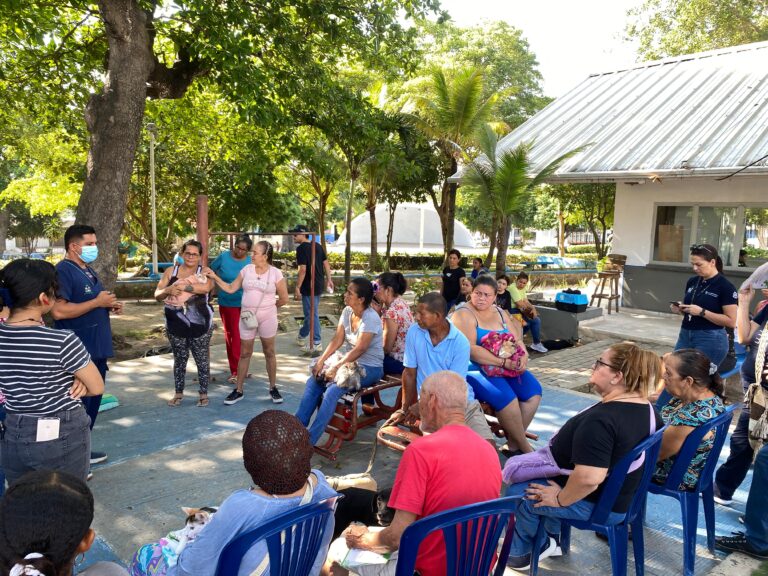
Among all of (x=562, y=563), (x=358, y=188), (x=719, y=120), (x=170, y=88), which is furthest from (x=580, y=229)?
(x=562, y=563)

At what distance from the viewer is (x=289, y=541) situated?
2.08m

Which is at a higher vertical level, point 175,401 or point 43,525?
point 43,525

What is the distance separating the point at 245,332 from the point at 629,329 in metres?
7.40

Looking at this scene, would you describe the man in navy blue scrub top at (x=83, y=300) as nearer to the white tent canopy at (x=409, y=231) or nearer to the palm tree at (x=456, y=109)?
the palm tree at (x=456, y=109)

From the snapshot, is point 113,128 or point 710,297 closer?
point 710,297

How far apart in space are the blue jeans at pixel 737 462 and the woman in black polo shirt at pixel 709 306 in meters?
1.27

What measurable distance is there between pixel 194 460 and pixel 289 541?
2.92 m

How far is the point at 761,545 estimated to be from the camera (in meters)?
3.38

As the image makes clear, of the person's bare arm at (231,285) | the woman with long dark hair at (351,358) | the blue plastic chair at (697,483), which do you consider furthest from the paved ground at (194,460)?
the person's bare arm at (231,285)

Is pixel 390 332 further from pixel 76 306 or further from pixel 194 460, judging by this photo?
pixel 76 306

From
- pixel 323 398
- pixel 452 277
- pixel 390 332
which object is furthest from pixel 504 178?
pixel 323 398

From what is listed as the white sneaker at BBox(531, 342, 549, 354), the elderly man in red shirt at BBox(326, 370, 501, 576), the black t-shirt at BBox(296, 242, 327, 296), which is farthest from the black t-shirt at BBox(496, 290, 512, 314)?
the elderly man in red shirt at BBox(326, 370, 501, 576)

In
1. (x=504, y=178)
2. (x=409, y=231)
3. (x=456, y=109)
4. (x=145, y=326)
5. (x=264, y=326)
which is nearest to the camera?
(x=264, y=326)

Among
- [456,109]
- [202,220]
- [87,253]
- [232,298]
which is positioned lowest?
[232,298]
